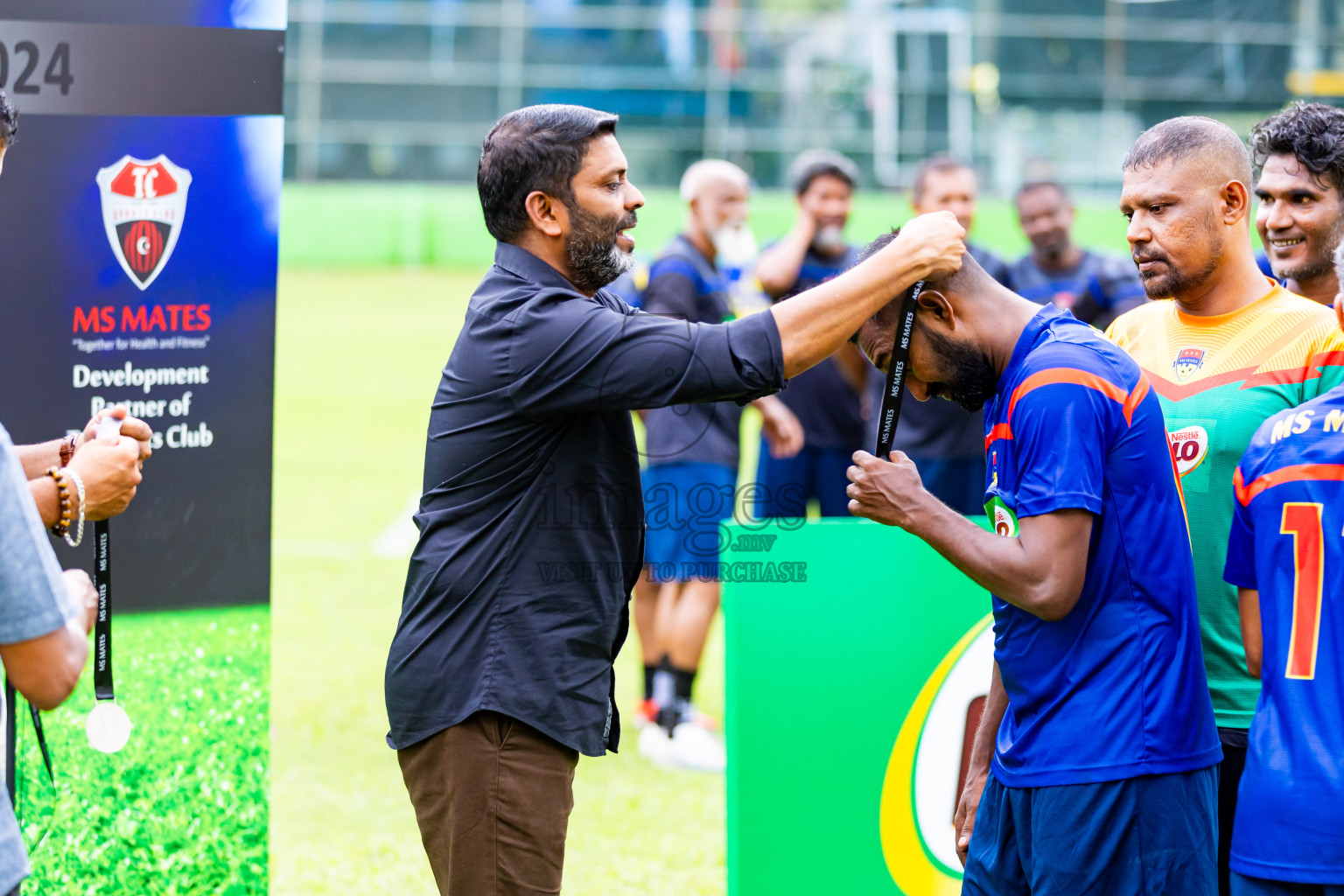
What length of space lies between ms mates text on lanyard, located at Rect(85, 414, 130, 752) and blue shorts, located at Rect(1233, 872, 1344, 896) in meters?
2.57

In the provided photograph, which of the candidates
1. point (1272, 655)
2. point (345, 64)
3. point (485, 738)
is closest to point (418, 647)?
point (485, 738)

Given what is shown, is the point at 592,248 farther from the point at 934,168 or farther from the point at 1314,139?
the point at 934,168

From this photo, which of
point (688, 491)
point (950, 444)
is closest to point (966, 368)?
point (688, 491)

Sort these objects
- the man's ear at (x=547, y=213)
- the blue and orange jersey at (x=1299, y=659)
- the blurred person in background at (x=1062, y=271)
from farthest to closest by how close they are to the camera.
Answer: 1. the blurred person in background at (x=1062, y=271)
2. the man's ear at (x=547, y=213)
3. the blue and orange jersey at (x=1299, y=659)

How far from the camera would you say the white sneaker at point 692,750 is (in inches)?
256

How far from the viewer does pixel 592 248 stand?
3.20 meters

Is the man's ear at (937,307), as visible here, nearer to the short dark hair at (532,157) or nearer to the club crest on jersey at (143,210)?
the short dark hair at (532,157)

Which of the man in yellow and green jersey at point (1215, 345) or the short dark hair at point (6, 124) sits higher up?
the short dark hair at point (6, 124)

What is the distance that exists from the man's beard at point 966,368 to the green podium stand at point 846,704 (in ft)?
3.91

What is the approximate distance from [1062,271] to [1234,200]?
15.9ft

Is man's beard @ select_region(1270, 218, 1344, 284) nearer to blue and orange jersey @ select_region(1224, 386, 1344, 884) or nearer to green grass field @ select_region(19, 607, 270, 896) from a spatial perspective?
blue and orange jersey @ select_region(1224, 386, 1344, 884)

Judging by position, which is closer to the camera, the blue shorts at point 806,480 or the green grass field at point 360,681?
the green grass field at point 360,681

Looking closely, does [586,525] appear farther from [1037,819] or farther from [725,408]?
[725,408]

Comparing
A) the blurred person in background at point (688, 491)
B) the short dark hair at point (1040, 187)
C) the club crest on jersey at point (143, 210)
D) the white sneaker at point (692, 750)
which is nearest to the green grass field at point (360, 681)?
the white sneaker at point (692, 750)
